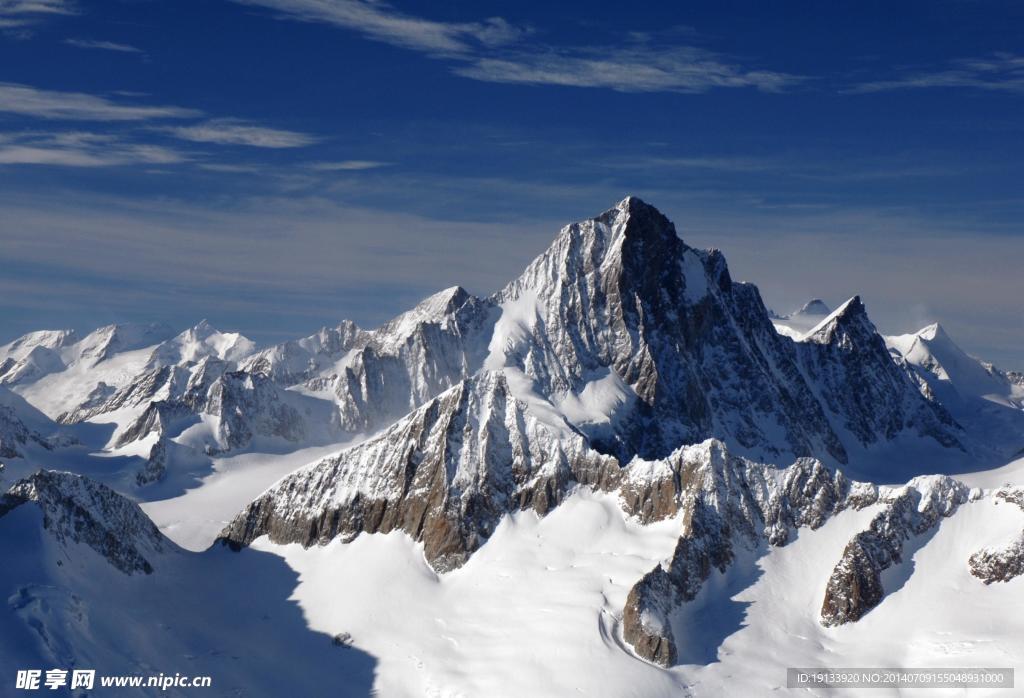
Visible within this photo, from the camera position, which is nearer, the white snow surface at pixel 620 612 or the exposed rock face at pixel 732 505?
the white snow surface at pixel 620 612

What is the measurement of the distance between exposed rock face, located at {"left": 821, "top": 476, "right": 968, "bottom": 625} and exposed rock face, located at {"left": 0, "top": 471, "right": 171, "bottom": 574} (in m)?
111

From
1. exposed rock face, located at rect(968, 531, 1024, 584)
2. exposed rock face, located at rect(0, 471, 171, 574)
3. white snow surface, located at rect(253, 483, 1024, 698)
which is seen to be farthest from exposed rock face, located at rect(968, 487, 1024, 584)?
exposed rock face, located at rect(0, 471, 171, 574)

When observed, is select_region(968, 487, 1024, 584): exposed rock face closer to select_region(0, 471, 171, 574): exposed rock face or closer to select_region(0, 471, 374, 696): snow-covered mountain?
select_region(0, 471, 374, 696): snow-covered mountain

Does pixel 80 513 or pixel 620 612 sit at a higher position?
pixel 620 612

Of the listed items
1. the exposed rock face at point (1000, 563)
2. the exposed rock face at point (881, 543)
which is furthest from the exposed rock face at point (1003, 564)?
the exposed rock face at point (881, 543)

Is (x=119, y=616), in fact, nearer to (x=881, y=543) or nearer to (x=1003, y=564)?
(x=881, y=543)

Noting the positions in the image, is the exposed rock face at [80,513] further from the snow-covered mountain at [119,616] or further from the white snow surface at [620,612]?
the white snow surface at [620,612]

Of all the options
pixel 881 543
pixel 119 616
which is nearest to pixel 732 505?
pixel 881 543

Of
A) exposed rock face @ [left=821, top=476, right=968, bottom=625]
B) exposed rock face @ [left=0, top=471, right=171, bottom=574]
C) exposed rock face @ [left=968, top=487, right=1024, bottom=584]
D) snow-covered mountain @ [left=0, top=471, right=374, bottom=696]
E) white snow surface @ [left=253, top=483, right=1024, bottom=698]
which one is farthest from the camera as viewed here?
exposed rock face @ [left=0, top=471, right=171, bottom=574]

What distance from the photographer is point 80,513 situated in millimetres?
189625

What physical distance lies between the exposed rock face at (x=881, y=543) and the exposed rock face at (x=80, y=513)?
4357 inches

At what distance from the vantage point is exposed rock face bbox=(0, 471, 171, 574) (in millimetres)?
182000

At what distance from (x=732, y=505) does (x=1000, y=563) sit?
40815 mm

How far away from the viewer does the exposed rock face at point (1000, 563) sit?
18000cm
